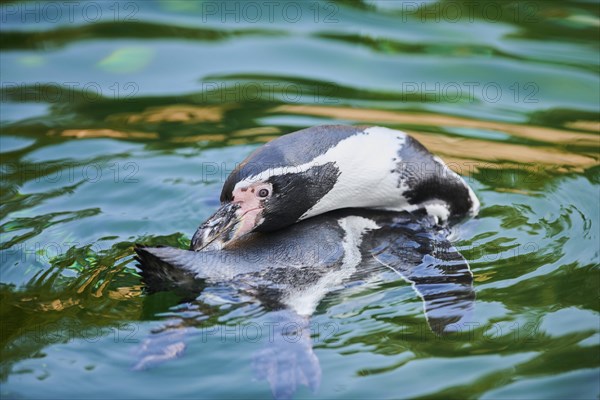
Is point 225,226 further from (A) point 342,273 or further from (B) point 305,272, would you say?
(A) point 342,273

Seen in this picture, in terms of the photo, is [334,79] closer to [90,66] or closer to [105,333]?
[90,66]

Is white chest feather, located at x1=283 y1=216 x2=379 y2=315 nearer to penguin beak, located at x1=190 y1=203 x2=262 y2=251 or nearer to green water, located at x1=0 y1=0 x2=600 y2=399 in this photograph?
green water, located at x1=0 y1=0 x2=600 y2=399

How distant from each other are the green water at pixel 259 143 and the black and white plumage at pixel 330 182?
30 cm

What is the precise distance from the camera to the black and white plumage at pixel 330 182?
15.1ft

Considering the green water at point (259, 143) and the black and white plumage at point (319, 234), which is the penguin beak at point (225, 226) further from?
the green water at point (259, 143)

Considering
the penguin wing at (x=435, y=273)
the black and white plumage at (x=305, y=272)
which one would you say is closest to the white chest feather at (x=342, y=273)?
the black and white plumage at (x=305, y=272)

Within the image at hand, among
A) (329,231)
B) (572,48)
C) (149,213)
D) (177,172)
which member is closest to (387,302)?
(329,231)

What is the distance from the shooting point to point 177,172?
6.02 metres

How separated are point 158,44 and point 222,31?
21.3 inches

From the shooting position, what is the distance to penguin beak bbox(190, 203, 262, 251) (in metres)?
4.51

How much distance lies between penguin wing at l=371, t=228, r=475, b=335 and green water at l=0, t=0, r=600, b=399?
6 centimetres

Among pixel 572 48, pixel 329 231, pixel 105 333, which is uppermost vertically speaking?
pixel 572 48

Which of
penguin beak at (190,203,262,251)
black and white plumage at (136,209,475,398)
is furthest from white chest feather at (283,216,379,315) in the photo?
penguin beak at (190,203,262,251)

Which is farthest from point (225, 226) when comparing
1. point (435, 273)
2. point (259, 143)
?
point (259, 143)
